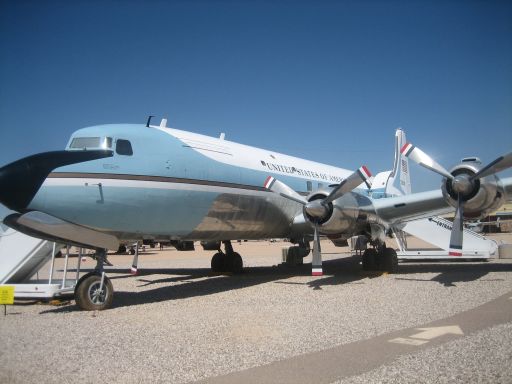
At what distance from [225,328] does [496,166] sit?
7264 mm

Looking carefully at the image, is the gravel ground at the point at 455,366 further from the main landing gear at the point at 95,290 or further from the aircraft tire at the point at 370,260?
the aircraft tire at the point at 370,260

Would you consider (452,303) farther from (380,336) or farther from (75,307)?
(75,307)

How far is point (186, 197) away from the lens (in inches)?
392

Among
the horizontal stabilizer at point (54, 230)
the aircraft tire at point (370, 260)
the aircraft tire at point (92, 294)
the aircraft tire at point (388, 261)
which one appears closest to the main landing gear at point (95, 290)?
the aircraft tire at point (92, 294)

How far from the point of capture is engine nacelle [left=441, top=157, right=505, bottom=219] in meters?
10.4

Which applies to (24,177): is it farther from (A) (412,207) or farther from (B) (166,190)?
(A) (412,207)

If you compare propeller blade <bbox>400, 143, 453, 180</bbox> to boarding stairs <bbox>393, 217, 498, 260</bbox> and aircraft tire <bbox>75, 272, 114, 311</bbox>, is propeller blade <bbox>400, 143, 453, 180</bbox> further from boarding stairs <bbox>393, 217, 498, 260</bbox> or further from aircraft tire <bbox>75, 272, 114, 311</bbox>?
aircraft tire <bbox>75, 272, 114, 311</bbox>

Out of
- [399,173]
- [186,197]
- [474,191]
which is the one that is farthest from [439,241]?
Result: [186,197]

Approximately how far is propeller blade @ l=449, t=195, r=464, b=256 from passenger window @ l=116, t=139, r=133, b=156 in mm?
7497

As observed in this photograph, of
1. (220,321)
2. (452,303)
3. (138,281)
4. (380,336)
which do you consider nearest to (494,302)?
(452,303)

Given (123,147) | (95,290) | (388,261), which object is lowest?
(95,290)

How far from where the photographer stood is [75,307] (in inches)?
356

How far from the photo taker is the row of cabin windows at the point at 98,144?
→ 9.09m

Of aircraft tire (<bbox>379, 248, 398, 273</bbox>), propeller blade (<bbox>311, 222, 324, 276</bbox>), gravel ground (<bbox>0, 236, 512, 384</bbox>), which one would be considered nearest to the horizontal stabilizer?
gravel ground (<bbox>0, 236, 512, 384</bbox>)
